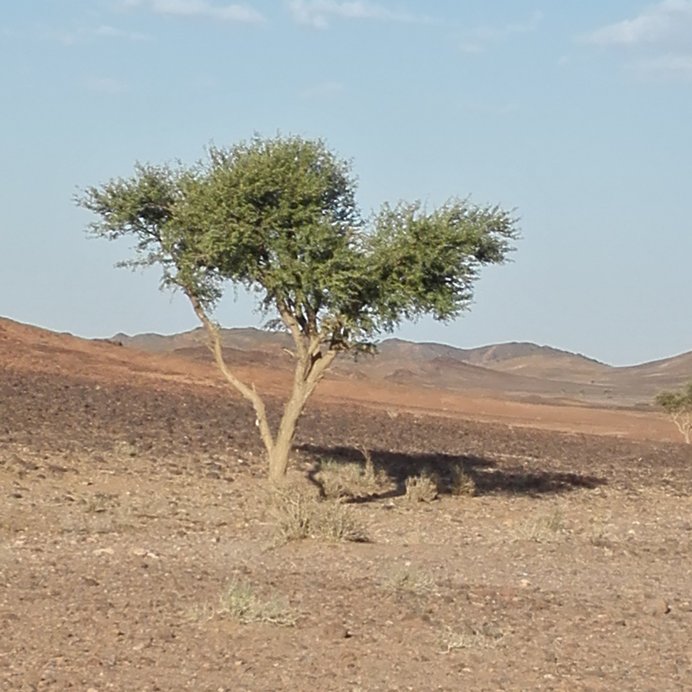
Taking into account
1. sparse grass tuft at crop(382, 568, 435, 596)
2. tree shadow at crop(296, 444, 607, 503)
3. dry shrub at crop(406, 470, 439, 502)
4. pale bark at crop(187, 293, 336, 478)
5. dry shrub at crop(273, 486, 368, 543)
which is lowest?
sparse grass tuft at crop(382, 568, 435, 596)

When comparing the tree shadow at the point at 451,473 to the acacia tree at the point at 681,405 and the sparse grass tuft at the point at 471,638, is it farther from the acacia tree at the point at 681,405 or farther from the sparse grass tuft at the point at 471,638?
the acacia tree at the point at 681,405

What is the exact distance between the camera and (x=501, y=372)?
477ft

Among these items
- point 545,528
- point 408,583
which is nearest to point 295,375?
point 545,528

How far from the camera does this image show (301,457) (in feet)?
93.0

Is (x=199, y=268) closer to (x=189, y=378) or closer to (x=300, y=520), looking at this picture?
(x=300, y=520)

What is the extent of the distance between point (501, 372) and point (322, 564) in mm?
131503

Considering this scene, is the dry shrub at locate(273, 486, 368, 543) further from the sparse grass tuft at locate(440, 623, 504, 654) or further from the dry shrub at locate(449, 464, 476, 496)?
the dry shrub at locate(449, 464, 476, 496)

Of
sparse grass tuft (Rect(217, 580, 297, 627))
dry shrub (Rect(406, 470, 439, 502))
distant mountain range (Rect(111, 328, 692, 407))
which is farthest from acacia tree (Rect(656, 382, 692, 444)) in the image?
sparse grass tuft (Rect(217, 580, 297, 627))

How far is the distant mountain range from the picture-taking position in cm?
9169

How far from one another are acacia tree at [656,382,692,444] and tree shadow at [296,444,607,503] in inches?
836

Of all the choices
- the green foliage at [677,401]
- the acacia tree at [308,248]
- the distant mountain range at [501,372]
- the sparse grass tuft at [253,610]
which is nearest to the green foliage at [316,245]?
the acacia tree at [308,248]

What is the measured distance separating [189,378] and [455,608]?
48473 mm

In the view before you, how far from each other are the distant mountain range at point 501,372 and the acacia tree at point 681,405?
94.6ft

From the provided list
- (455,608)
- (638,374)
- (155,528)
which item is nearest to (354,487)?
(155,528)
